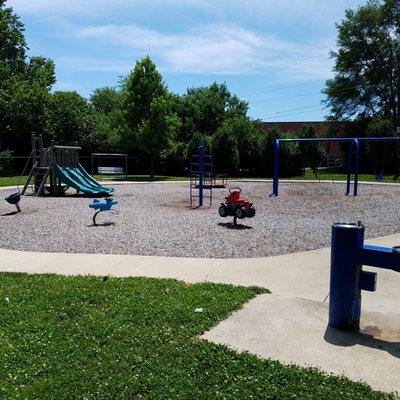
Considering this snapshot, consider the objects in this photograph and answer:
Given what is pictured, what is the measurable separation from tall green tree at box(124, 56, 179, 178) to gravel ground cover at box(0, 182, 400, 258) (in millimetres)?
14978

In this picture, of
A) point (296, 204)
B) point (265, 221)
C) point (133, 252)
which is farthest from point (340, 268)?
point (296, 204)

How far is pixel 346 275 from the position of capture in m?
4.47

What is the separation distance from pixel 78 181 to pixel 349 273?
16.6 m

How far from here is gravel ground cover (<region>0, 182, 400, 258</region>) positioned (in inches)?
339

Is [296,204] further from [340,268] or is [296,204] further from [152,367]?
[152,367]

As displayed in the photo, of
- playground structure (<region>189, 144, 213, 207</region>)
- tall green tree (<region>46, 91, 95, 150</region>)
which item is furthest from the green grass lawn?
tall green tree (<region>46, 91, 95, 150</region>)

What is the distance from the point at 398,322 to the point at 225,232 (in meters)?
5.66

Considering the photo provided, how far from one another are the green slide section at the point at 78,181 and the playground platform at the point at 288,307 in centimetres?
1066

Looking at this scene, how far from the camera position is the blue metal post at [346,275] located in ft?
14.6

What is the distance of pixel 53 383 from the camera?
11.3 feet

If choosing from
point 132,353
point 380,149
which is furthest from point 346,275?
point 380,149

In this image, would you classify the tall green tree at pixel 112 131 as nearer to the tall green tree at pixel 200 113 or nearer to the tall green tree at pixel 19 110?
the tall green tree at pixel 19 110

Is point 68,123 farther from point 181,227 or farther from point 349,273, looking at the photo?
point 349,273

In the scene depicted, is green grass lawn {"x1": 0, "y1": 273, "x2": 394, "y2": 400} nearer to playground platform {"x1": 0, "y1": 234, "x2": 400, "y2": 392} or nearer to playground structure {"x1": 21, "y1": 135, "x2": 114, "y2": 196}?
playground platform {"x1": 0, "y1": 234, "x2": 400, "y2": 392}
